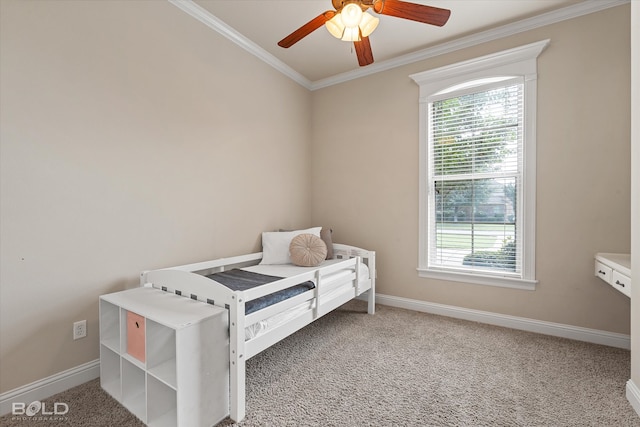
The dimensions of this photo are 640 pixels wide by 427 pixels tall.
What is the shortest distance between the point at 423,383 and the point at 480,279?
1.37 meters

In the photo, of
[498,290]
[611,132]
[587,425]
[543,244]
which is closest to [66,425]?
[587,425]

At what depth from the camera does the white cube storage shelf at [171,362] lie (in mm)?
1340

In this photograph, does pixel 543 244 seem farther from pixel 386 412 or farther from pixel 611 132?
pixel 386 412

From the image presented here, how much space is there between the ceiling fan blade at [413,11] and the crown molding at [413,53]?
1402mm

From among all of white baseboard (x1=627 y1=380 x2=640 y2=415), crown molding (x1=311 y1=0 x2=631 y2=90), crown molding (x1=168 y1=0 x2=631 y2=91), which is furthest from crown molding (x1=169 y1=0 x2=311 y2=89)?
white baseboard (x1=627 y1=380 x2=640 y2=415)

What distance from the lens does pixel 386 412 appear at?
154 centimetres

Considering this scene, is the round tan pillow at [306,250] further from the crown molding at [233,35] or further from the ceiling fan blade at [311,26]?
the crown molding at [233,35]

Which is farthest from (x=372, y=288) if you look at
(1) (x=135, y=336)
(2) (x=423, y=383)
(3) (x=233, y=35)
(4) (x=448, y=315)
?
(3) (x=233, y=35)

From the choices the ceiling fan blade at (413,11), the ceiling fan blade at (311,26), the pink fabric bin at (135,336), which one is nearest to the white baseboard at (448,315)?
the pink fabric bin at (135,336)

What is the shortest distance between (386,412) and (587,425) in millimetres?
962

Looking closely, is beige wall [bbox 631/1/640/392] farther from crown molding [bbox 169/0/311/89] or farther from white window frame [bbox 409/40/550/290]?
crown molding [bbox 169/0/311/89]

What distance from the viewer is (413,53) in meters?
3.00

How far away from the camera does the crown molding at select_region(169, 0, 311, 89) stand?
2.29m

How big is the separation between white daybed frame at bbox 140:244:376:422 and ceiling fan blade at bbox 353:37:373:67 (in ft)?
4.98
